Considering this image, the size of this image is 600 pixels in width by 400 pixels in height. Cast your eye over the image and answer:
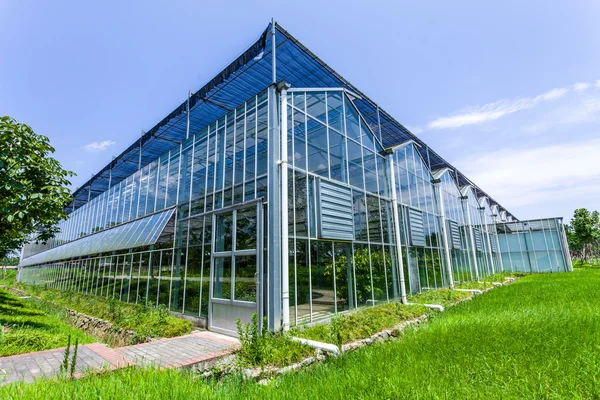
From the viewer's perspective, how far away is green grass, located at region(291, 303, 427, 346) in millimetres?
6517

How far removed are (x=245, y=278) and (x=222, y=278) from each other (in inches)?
41.6

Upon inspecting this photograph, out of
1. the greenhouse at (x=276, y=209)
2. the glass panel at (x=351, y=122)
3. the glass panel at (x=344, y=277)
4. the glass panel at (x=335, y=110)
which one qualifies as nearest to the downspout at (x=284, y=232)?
the greenhouse at (x=276, y=209)

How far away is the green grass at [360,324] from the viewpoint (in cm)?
652

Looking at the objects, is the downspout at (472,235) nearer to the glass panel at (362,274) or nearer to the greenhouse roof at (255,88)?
the greenhouse roof at (255,88)

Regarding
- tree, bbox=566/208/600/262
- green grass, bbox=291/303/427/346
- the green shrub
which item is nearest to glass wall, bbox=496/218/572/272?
tree, bbox=566/208/600/262

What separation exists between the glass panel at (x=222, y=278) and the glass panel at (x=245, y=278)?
364 mm

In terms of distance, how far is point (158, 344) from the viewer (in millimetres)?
7090

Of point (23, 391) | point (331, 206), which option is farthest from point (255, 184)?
point (23, 391)

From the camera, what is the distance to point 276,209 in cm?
739

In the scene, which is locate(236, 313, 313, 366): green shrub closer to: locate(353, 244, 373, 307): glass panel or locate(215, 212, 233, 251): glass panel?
locate(215, 212, 233, 251): glass panel

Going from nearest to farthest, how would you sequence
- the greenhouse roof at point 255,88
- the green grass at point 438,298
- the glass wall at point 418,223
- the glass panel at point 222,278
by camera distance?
the glass panel at point 222,278 < the greenhouse roof at point 255,88 < the green grass at point 438,298 < the glass wall at point 418,223

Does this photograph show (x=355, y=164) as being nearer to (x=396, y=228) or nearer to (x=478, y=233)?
(x=396, y=228)

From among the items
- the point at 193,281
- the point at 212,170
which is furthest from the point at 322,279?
the point at 212,170

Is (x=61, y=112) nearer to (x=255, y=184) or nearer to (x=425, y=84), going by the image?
(x=255, y=184)
